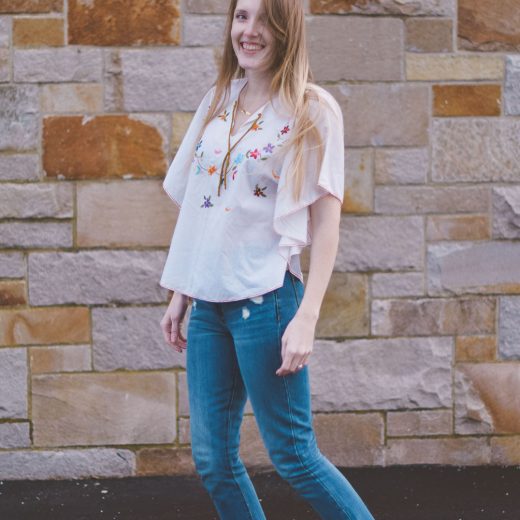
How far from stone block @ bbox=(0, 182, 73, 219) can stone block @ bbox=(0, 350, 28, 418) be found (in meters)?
0.40

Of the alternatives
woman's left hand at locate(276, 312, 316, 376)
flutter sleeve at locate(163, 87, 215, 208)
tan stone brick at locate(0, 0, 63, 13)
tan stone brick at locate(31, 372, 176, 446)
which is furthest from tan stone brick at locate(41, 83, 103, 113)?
woman's left hand at locate(276, 312, 316, 376)

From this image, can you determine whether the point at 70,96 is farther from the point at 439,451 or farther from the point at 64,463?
the point at 439,451

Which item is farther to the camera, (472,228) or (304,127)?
(472,228)

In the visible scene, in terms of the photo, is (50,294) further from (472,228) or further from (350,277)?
(472,228)

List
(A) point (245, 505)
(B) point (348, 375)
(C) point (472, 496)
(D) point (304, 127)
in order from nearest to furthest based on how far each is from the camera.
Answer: (D) point (304, 127)
(A) point (245, 505)
(C) point (472, 496)
(B) point (348, 375)

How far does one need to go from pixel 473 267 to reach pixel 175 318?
5.41 ft

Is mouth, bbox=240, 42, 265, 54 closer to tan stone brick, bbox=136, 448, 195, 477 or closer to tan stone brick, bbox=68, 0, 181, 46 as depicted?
tan stone brick, bbox=68, 0, 181, 46

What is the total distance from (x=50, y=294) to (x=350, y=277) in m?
A: 1.17

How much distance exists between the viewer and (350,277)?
146 inches

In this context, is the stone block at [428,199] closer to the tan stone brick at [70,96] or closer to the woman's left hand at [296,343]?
the tan stone brick at [70,96]

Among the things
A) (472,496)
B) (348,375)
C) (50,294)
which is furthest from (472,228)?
(50,294)

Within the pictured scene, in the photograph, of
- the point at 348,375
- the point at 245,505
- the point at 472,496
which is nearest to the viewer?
the point at 245,505

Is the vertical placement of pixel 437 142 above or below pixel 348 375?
above

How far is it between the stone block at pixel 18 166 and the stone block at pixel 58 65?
29 centimetres
